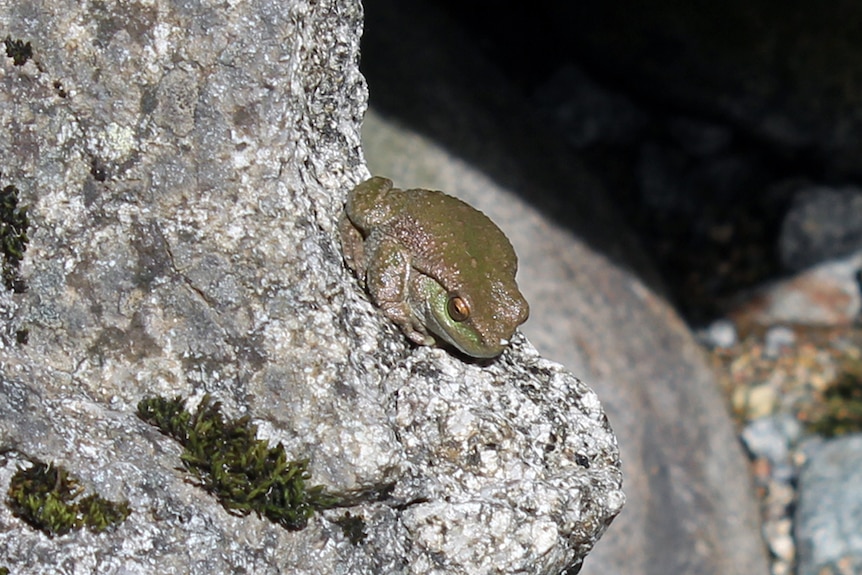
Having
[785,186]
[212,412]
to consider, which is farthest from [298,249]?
[785,186]

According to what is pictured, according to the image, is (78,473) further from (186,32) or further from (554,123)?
(554,123)

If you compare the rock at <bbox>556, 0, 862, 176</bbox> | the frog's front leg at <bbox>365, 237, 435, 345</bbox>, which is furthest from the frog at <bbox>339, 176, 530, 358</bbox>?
the rock at <bbox>556, 0, 862, 176</bbox>

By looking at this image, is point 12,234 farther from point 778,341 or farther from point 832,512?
point 778,341

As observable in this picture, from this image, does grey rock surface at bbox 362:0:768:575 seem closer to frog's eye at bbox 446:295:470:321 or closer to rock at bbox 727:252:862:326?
rock at bbox 727:252:862:326

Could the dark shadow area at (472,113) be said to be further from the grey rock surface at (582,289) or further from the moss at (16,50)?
the moss at (16,50)

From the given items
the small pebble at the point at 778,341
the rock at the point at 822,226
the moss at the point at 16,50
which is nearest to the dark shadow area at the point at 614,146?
the rock at the point at 822,226

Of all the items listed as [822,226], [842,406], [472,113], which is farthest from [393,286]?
[822,226]

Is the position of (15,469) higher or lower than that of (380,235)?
lower
